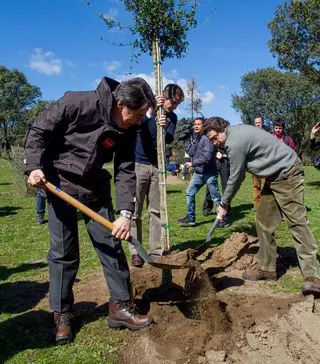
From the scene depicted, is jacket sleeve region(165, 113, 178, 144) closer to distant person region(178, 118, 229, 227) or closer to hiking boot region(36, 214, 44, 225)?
distant person region(178, 118, 229, 227)

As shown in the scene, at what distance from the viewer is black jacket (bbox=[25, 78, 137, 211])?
3.43 metres

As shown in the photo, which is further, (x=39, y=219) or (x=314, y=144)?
(x=39, y=219)

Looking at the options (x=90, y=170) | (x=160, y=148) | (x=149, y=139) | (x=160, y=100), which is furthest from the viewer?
(x=149, y=139)

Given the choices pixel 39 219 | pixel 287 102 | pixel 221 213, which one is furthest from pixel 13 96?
pixel 221 213

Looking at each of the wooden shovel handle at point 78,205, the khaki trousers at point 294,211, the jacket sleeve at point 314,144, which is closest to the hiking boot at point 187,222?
the jacket sleeve at point 314,144

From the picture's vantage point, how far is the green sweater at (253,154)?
458 centimetres

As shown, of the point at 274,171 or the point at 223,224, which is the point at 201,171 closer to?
the point at 223,224

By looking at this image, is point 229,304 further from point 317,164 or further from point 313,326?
point 317,164

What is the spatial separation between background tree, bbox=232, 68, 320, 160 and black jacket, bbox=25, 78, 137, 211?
116ft

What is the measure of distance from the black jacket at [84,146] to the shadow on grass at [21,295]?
171 cm

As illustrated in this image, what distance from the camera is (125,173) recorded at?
3.90 metres

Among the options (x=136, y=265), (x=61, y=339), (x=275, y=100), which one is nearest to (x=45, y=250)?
(x=136, y=265)

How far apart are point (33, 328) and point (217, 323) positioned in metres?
1.78

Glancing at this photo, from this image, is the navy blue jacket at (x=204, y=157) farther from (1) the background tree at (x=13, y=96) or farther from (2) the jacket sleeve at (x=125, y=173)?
(1) the background tree at (x=13, y=96)
